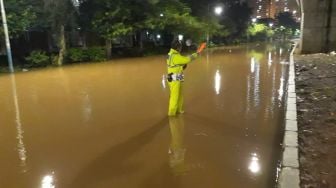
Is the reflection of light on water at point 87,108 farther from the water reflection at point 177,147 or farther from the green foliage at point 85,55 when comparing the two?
the green foliage at point 85,55

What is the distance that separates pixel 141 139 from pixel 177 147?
88cm

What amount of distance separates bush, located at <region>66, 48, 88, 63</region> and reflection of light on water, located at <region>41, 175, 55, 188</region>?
22401 mm

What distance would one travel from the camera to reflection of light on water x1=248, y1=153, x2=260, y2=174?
→ 4.98m

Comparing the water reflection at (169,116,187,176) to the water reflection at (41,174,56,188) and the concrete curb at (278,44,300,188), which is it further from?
the water reflection at (41,174,56,188)

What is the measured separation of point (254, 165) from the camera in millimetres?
5152

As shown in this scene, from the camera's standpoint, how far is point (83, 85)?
14.2 metres

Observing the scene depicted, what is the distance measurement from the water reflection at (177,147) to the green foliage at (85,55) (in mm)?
20143

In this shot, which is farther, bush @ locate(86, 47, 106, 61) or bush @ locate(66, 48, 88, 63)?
bush @ locate(86, 47, 106, 61)

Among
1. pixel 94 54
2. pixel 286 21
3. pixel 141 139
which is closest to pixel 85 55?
pixel 94 54

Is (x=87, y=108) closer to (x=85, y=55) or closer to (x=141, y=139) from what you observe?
(x=141, y=139)

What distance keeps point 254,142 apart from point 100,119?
12.8 feet

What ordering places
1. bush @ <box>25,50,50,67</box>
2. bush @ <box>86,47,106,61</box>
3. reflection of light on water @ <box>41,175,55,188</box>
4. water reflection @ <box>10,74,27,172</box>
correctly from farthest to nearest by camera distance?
1. bush @ <box>86,47,106,61</box>
2. bush @ <box>25,50,50,67</box>
3. water reflection @ <box>10,74,27,172</box>
4. reflection of light on water @ <box>41,175,55,188</box>

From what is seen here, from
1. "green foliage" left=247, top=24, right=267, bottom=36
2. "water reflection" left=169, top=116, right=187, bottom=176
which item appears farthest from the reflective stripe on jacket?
"green foliage" left=247, top=24, right=267, bottom=36

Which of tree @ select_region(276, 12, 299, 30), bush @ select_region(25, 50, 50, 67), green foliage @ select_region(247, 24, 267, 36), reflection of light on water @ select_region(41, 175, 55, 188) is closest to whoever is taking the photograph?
reflection of light on water @ select_region(41, 175, 55, 188)
